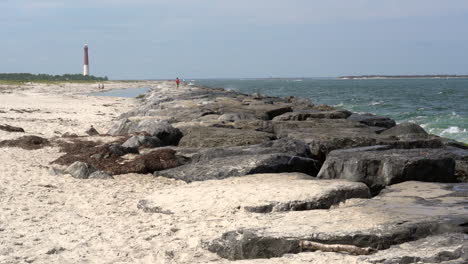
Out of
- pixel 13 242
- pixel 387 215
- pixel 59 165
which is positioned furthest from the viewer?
pixel 59 165

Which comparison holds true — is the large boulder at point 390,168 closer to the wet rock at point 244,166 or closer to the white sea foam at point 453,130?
the wet rock at point 244,166

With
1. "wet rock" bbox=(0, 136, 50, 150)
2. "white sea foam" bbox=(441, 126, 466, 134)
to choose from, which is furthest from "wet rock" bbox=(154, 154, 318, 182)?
"white sea foam" bbox=(441, 126, 466, 134)

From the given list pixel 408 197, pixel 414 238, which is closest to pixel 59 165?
pixel 408 197

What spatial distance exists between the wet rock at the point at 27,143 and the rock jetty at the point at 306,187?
960 millimetres

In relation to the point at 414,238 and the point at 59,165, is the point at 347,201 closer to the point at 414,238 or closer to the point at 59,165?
the point at 414,238

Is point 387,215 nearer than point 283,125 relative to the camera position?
Yes

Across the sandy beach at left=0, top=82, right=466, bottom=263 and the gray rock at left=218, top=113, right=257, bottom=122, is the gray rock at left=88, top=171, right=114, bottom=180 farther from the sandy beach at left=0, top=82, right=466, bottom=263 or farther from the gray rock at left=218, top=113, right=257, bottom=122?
the gray rock at left=218, top=113, right=257, bottom=122

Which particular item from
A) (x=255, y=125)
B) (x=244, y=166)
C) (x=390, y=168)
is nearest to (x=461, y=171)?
(x=390, y=168)

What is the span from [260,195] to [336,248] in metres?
2.10

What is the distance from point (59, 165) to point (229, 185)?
4815mm

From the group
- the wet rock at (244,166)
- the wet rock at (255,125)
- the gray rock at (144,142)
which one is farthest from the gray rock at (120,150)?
the wet rock at (255,125)

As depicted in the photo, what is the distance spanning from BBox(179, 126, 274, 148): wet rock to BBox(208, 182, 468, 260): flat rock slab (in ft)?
17.2

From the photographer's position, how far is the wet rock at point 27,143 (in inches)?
518

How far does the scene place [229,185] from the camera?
7.79 meters
